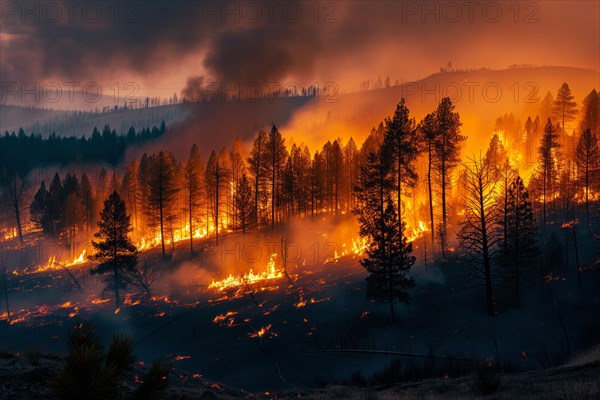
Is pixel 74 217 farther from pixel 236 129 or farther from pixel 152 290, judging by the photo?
pixel 236 129

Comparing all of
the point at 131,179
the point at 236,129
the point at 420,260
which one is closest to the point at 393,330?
the point at 420,260

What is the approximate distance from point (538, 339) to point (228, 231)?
158ft

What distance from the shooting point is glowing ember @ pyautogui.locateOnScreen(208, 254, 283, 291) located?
46781 mm


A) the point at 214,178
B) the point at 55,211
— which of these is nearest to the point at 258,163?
the point at 214,178

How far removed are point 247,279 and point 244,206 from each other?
41.0 ft

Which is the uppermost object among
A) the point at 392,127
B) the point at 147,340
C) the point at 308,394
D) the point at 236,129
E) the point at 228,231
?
the point at 236,129

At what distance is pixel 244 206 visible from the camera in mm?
57219

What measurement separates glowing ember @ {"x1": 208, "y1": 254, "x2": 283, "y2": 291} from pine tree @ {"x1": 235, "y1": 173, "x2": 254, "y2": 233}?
30.0ft

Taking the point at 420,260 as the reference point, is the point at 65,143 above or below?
above

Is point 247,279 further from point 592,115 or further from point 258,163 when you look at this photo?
point 592,115

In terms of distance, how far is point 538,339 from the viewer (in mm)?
23703

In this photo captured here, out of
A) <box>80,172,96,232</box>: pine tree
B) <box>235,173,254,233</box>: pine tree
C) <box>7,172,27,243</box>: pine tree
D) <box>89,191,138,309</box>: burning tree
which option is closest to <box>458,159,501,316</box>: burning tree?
<box>235,173,254,233</box>: pine tree

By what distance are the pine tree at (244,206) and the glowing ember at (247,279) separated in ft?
30.0

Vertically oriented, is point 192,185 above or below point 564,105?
below
